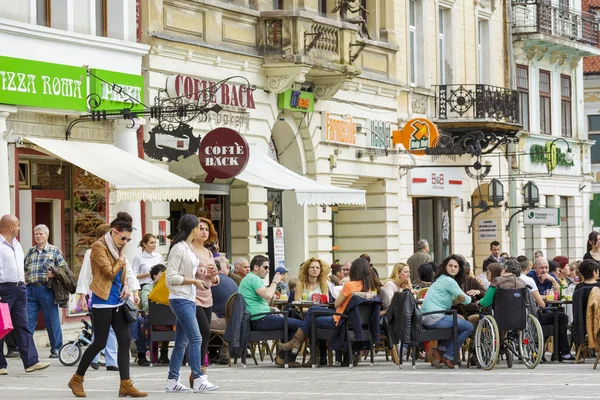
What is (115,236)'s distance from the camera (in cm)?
1495

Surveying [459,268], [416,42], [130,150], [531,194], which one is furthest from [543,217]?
[459,268]

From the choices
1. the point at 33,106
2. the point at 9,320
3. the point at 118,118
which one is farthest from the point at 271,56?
the point at 9,320

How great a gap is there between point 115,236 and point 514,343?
5.83 m

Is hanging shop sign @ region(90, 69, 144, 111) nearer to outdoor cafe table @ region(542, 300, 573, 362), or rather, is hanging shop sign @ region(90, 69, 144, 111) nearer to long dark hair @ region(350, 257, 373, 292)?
long dark hair @ region(350, 257, 373, 292)

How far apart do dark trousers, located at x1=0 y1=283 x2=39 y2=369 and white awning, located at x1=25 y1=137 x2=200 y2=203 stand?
3.23 meters

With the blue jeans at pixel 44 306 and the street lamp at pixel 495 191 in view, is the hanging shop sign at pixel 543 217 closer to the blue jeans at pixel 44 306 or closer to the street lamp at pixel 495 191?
the street lamp at pixel 495 191

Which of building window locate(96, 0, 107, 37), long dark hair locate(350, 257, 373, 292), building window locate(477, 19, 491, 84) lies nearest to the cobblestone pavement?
long dark hair locate(350, 257, 373, 292)

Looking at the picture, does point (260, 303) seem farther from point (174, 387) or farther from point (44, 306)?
point (174, 387)

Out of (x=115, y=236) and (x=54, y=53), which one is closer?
(x=115, y=236)

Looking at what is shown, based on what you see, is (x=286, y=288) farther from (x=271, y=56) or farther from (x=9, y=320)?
(x=9, y=320)

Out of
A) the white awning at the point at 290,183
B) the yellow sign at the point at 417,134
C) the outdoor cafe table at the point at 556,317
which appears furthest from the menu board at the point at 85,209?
the yellow sign at the point at 417,134

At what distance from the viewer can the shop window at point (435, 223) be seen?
3584 centimetres

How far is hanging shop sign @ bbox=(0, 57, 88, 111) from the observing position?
20.9m

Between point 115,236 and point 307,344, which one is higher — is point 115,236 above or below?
above
